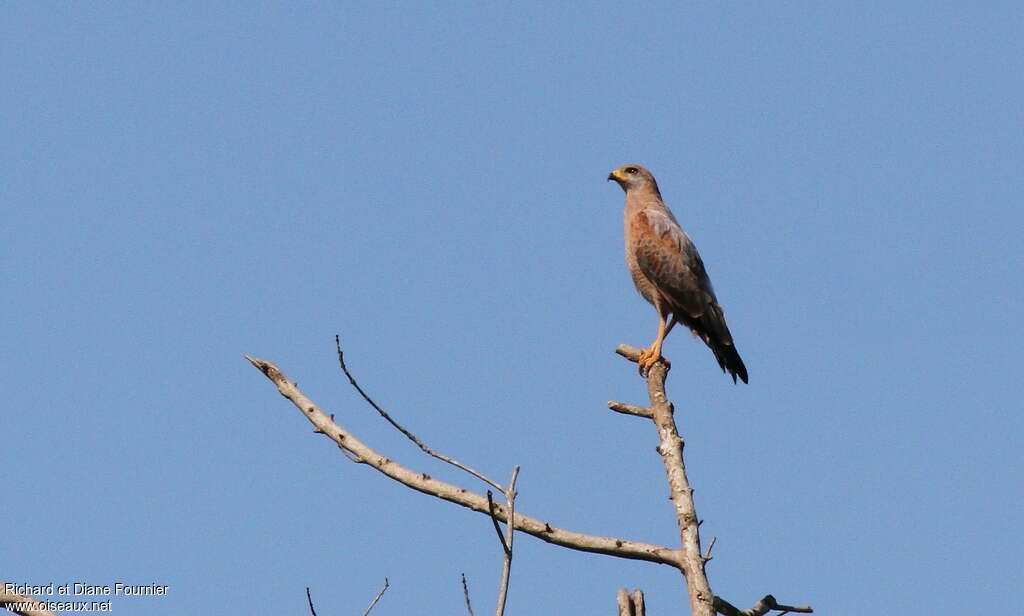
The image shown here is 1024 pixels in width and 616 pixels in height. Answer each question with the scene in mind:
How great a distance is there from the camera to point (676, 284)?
9.66 m

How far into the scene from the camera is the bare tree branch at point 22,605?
4.18 m

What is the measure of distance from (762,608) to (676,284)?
4.92m

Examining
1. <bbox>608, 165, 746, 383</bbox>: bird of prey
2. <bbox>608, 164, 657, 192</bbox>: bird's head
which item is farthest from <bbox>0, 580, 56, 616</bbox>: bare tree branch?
<bbox>608, 164, 657, 192</bbox>: bird's head

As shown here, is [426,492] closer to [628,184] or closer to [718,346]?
[718,346]

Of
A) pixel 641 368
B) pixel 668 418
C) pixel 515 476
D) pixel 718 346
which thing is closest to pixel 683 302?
pixel 718 346

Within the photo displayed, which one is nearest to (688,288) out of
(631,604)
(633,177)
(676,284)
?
(676,284)

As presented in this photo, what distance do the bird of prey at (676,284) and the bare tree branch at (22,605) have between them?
567cm

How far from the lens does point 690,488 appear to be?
5137 millimetres

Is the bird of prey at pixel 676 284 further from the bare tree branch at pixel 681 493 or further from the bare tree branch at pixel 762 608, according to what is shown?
the bare tree branch at pixel 762 608

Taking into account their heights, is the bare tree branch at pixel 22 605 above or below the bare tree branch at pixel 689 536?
below

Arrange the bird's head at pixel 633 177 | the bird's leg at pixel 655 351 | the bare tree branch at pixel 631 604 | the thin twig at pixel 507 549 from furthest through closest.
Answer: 1. the bird's head at pixel 633 177
2. the bird's leg at pixel 655 351
3. the bare tree branch at pixel 631 604
4. the thin twig at pixel 507 549

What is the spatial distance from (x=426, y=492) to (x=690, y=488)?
3.39ft

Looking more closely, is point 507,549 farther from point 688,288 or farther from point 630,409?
point 688,288

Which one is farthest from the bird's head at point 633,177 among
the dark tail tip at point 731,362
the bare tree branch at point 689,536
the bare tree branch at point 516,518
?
the bare tree branch at point 516,518
